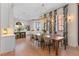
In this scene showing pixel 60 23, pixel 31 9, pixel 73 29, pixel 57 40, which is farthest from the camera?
pixel 73 29

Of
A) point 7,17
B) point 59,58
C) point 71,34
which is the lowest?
point 59,58

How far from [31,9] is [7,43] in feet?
3.03

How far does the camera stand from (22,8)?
11.7ft

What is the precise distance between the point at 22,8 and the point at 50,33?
3.34 feet

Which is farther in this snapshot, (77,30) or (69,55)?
(77,30)

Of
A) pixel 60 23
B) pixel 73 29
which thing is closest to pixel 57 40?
pixel 60 23

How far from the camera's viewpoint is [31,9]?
3.60 meters

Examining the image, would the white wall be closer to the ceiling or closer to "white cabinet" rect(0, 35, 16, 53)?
the ceiling

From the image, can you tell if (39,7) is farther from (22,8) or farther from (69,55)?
(69,55)

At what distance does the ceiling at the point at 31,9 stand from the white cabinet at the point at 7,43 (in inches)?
19.6

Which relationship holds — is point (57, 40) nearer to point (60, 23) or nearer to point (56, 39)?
point (56, 39)

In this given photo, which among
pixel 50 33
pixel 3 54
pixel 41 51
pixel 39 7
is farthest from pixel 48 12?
pixel 3 54

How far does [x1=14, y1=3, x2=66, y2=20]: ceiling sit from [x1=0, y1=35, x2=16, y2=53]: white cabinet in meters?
0.50

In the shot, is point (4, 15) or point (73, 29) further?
point (73, 29)
